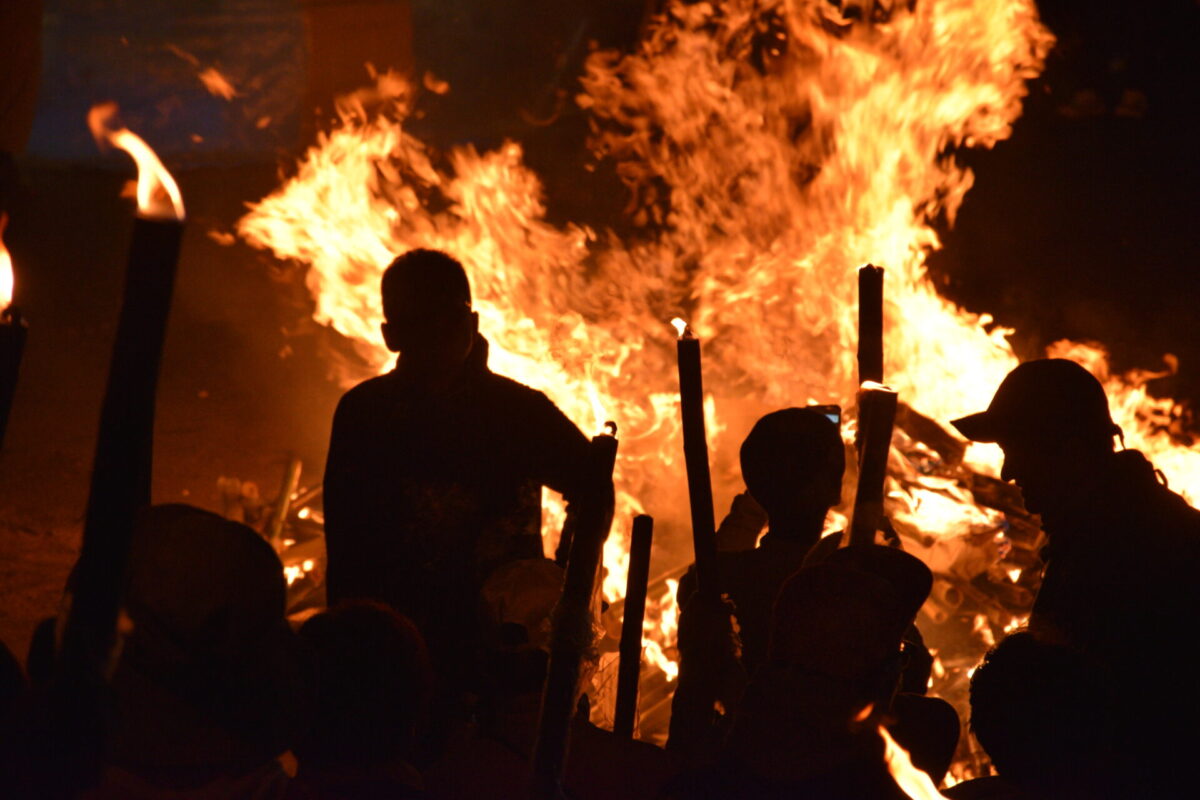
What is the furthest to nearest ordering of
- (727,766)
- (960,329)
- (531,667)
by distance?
1. (960,329)
2. (531,667)
3. (727,766)

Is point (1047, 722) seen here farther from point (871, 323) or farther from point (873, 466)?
point (871, 323)

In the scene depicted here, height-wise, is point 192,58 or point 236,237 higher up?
point 192,58

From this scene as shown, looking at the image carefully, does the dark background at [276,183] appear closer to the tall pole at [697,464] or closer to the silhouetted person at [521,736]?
the silhouetted person at [521,736]

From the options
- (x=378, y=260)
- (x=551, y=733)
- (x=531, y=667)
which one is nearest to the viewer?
(x=551, y=733)

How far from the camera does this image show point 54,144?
68.9 ft

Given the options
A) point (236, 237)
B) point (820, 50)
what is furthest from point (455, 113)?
point (820, 50)

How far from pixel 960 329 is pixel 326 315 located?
5204 mm

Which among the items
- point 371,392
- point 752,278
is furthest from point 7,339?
point 752,278

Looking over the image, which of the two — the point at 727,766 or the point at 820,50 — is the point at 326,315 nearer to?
the point at 820,50

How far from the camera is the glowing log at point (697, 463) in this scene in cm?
249

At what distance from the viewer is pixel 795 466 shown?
3164mm

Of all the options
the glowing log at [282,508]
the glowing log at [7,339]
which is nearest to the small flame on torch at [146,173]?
the glowing log at [7,339]

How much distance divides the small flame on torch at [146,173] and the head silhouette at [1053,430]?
255cm

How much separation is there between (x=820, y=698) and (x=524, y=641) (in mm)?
842
